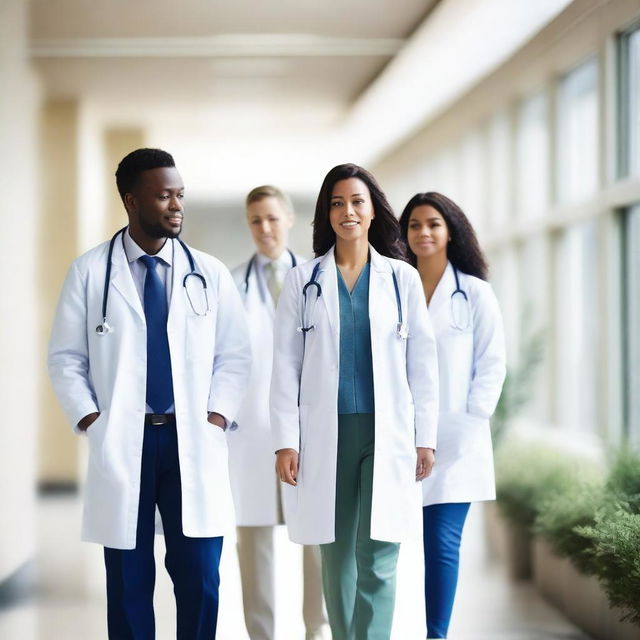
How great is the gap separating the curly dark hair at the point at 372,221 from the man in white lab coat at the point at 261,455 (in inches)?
25.6

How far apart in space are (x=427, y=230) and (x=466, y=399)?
60cm

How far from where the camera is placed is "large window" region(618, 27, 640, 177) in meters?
5.44

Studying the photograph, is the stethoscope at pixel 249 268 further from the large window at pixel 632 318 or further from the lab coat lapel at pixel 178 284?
the large window at pixel 632 318

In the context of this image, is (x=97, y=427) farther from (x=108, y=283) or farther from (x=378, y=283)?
(x=378, y=283)

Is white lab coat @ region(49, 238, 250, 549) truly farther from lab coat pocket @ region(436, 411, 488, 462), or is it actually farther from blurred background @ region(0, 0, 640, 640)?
blurred background @ region(0, 0, 640, 640)

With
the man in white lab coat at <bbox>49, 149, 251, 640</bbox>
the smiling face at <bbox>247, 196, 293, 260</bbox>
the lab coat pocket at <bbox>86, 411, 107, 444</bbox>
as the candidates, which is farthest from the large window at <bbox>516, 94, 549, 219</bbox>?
the lab coat pocket at <bbox>86, 411, 107, 444</bbox>

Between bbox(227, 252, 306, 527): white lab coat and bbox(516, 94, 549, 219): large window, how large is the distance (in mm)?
3773

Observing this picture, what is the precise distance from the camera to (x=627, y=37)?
5449mm

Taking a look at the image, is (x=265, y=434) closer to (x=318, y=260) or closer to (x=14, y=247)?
(x=318, y=260)

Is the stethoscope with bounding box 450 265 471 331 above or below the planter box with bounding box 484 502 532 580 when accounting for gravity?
above

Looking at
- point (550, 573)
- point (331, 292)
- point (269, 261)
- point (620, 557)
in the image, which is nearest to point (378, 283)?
point (331, 292)

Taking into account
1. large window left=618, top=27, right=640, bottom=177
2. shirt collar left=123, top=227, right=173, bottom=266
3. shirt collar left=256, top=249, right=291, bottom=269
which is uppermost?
large window left=618, top=27, right=640, bottom=177

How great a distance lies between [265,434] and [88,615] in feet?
4.26

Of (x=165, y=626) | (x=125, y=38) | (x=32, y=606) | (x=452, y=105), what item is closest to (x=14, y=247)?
(x=125, y=38)
